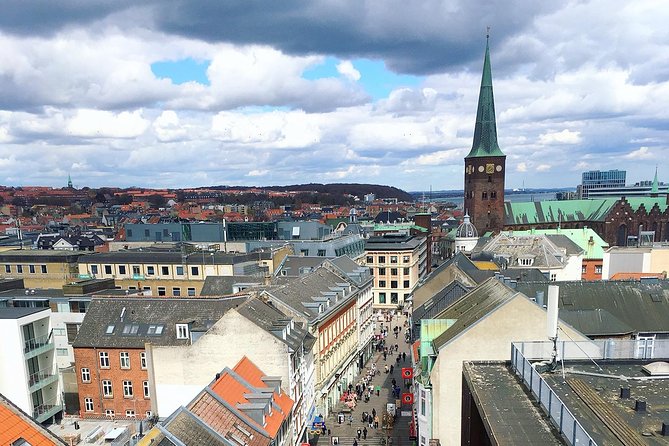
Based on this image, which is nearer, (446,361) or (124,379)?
(446,361)

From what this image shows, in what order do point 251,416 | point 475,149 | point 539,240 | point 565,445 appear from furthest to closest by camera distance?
1. point 475,149
2. point 539,240
3. point 251,416
4. point 565,445

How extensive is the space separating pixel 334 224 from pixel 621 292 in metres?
105

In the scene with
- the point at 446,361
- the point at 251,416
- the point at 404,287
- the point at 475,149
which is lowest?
the point at 404,287

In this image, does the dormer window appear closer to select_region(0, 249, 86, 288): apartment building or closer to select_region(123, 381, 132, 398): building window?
select_region(123, 381, 132, 398): building window

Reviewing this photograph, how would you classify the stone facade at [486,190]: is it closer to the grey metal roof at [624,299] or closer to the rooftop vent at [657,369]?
the grey metal roof at [624,299]

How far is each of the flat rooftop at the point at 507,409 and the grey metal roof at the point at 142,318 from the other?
24265mm

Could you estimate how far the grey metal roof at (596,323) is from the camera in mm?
36969

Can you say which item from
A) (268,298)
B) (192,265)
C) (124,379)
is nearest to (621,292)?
(268,298)

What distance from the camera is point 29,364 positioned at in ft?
135

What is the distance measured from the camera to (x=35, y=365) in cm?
4181

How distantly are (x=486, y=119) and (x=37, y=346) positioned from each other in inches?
3949

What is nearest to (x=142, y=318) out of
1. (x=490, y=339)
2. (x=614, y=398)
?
(x=490, y=339)

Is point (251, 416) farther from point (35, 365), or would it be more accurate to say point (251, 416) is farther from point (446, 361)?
point (35, 365)

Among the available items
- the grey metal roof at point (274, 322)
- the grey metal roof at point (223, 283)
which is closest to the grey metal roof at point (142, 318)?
the grey metal roof at point (274, 322)
